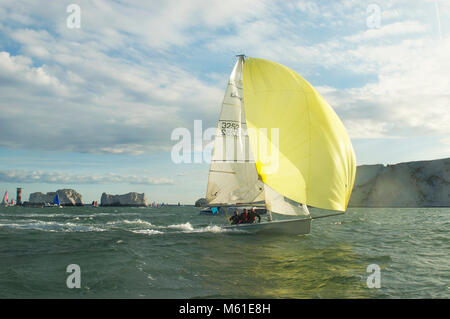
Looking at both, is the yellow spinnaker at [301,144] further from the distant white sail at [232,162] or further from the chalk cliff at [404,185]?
the chalk cliff at [404,185]

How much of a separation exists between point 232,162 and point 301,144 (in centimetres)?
484

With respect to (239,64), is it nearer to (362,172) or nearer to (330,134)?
(330,134)

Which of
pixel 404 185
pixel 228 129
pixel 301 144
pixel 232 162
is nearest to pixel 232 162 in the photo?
pixel 232 162

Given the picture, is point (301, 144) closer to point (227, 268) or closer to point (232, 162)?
point (232, 162)

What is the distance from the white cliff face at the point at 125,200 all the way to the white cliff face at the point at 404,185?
338 feet

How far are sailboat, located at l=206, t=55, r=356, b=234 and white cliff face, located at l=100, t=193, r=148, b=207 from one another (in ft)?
485

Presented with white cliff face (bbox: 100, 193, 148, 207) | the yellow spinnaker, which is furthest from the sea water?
white cliff face (bbox: 100, 193, 148, 207)

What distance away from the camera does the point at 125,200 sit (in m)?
158

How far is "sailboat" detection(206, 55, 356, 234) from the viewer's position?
1270 cm

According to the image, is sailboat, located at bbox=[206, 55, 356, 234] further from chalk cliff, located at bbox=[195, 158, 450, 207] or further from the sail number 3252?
chalk cliff, located at bbox=[195, 158, 450, 207]

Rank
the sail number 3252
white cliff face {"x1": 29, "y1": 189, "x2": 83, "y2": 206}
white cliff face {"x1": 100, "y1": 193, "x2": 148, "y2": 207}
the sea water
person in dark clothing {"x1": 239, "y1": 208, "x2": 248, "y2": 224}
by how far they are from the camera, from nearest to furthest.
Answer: the sea water → the sail number 3252 → person in dark clothing {"x1": 239, "y1": 208, "x2": 248, "y2": 224} → white cliff face {"x1": 29, "y1": 189, "x2": 83, "y2": 206} → white cliff face {"x1": 100, "y1": 193, "x2": 148, "y2": 207}

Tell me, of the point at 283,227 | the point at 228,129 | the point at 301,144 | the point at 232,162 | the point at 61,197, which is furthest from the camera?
the point at 61,197
